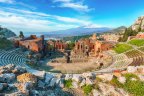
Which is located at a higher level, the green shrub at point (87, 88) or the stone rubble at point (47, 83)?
the stone rubble at point (47, 83)

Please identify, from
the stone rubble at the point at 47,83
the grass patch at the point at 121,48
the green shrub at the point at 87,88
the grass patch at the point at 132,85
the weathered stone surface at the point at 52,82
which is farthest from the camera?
the grass patch at the point at 121,48

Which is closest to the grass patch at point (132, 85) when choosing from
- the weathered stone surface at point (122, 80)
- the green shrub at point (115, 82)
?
the green shrub at point (115, 82)

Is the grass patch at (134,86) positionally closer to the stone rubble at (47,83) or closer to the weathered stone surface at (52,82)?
the stone rubble at (47,83)

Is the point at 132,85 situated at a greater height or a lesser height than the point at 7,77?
lesser

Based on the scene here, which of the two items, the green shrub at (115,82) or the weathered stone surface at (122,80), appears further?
the weathered stone surface at (122,80)

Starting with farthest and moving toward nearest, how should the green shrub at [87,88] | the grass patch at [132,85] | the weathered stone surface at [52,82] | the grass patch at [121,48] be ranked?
the grass patch at [121,48], the weathered stone surface at [52,82], the green shrub at [87,88], the grass patch at [132,85]

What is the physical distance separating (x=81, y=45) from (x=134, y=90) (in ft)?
172

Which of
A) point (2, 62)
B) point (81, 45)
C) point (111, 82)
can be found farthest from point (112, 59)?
point (111, 82)

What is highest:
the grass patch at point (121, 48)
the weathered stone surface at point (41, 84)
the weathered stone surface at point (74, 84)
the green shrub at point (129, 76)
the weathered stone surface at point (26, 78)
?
the weathered stone surface at point (26, 78)

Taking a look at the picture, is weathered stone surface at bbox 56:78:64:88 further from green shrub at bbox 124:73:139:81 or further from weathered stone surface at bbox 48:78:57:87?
green shrub at bbox 124:73:139:81

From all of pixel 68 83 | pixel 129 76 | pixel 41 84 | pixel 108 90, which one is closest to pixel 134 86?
pixel 129 76

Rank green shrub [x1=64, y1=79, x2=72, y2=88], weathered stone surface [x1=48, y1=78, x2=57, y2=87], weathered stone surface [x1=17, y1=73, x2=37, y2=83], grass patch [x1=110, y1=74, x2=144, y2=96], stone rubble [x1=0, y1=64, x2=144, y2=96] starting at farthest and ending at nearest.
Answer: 1. green shrub [x1=64, y1=79, x2=72, y2=88]
2. weathered stone surface [x1=48, y1=78, x2=57, y2=87]
3. weathered stone surface [x1=17, y1=73, x2=37, y2=83]
4. grass patch [x1=110, y1=74, x2=144, y2=96]
5. stone rubble [x1=0, y1=64, x2=144, y2=96]

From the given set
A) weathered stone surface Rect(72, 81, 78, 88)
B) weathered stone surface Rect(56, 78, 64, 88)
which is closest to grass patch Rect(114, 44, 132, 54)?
weathered stone surface Rect(72, 81, 78, 88)

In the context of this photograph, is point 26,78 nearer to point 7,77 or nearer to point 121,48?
point 7,77
